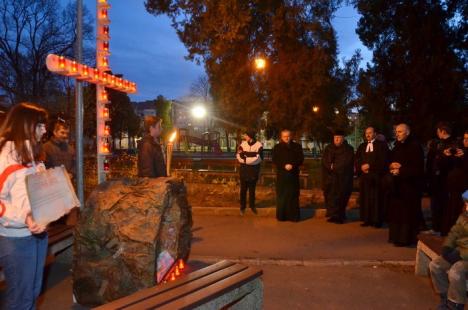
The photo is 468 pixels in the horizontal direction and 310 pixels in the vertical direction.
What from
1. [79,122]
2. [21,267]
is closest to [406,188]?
[79,122]

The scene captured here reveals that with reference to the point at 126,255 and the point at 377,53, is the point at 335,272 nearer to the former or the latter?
the point at 126,255

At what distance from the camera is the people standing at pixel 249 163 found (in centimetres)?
973

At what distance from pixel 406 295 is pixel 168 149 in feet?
10.4

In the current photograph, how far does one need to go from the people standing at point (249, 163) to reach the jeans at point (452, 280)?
514 centimetres

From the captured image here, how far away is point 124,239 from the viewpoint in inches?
180

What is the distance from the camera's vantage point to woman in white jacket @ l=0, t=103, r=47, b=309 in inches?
127

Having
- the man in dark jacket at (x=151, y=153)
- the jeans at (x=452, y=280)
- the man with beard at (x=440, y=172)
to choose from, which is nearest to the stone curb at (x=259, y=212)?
the man with beard at (x=440, y=172)

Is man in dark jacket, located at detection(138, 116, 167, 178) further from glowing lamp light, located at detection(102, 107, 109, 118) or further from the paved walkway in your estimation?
glowing lamp light, located at detection(102, 107, 109, 118)

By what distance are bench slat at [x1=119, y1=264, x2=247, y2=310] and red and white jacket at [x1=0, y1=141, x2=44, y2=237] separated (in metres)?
0.98

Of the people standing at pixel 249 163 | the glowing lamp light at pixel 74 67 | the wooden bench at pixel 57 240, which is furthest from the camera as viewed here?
the people standing at pixel 249 163

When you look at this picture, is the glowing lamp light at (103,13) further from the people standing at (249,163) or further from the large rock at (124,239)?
the large rock at (124,239)

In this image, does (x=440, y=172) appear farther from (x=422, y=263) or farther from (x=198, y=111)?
(x=198, y=111)

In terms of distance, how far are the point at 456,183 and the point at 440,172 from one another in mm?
759

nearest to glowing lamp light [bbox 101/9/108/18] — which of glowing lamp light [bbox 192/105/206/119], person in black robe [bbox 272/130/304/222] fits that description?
person in black robe [bbox 272/130/304/222]
